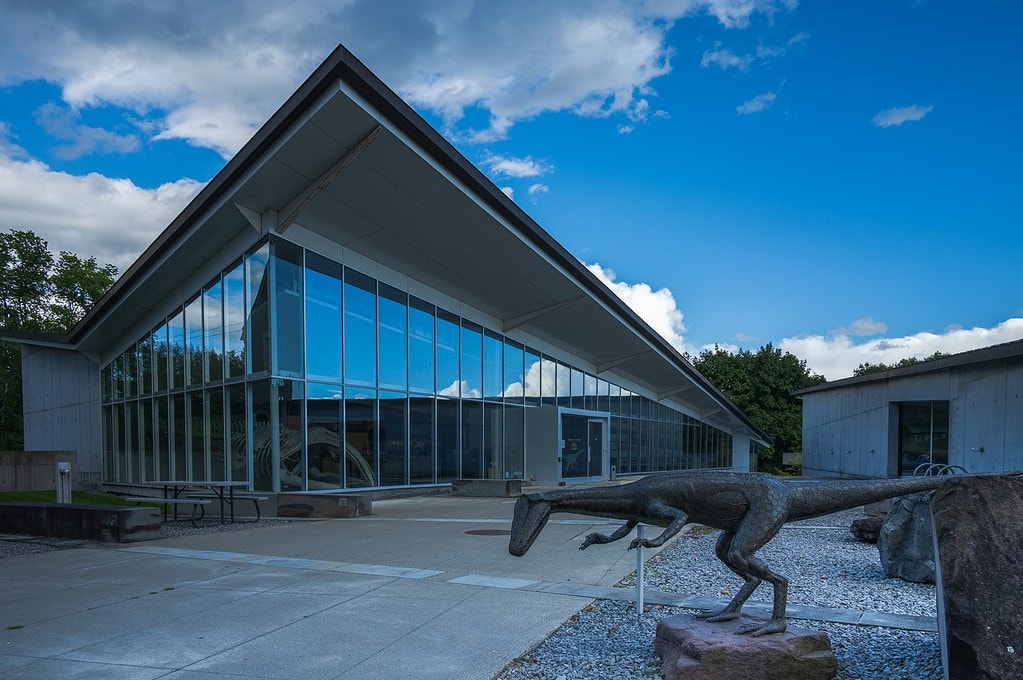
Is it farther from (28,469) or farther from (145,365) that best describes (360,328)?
(28,469)

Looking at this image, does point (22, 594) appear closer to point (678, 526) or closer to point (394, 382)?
point (678, 526)

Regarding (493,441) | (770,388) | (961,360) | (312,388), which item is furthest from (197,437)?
(770,388)

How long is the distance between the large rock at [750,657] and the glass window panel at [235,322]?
14.1 meters

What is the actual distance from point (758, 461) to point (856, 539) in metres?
51.1

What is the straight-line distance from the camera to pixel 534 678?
201 inches

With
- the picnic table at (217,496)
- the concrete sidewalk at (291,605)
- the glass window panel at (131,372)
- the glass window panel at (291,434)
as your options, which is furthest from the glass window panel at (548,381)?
the concrete sidewalk at (291,605)

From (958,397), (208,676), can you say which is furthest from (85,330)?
(958,397)

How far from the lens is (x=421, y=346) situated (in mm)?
20672

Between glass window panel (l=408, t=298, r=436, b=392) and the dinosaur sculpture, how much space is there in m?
14.9

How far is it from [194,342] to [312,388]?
541 cm

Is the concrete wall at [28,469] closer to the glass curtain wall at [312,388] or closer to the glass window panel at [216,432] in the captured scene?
the glass curtain wall at [312,388]

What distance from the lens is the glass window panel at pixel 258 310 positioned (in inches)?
635

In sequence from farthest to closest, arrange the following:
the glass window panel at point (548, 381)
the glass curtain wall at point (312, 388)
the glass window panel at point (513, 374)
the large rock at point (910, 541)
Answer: the glass window panel at point (548, 381), the glass window panel at point (513, 374), the glass curtain wall at point (312, 388), the large rock at point (910, 541)

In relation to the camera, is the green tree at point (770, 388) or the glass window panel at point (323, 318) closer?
the glass window panel at point (323, 318)
